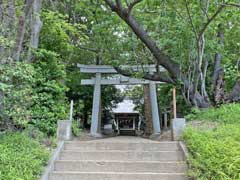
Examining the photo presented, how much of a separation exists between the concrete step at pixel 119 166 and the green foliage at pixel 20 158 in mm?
468

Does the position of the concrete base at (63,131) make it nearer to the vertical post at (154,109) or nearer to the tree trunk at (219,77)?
the tree trunk at (219,77)

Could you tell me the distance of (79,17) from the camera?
469 inches

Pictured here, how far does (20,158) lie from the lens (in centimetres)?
441

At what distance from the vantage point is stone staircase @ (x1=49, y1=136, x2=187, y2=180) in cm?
506

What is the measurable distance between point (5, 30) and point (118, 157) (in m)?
3.21

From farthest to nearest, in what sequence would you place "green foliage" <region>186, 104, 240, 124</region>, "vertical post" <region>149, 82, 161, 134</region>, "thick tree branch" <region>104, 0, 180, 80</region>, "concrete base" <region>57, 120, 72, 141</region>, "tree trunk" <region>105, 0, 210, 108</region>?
1. "vertical post" <region>149, 82, 161, 134</region>
2. "tree trunk" <region>105, 0, 210, 108</region>
3. "thick tree branch" <region>104, 0, 180, 80</region>
4. "green foliage" <region>186, 104, 240, 124</region>
5. "concrete base" <region>57, 120, 72, 141</region>

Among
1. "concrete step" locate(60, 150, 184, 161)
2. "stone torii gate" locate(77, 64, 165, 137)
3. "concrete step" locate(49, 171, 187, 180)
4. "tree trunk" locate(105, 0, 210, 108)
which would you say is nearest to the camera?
"concrete step" locate(49, 171, 187, 180)

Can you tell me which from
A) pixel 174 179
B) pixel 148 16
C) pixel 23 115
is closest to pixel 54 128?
pixel 23 115

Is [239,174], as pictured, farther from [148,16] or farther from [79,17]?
[79,17]

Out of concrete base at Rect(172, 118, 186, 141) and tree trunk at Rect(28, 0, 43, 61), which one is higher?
tree trunk at Rect(28, 0, 43, 61)

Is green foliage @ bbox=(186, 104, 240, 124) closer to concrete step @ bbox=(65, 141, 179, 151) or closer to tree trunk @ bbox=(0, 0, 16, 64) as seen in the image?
concrete step @ bbox=(65, 141, 179, 151)

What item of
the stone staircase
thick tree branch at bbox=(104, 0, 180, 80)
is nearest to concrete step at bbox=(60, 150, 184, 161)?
the stone staircase

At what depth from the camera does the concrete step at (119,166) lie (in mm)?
5371

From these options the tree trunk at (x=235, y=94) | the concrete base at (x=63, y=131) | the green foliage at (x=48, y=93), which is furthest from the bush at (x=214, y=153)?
the tree trunk at (x=235, y=94)
